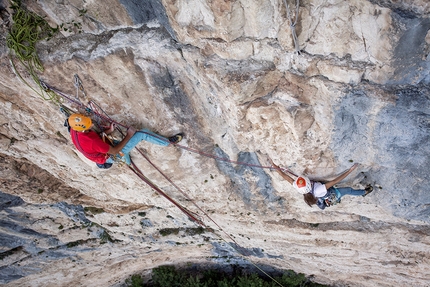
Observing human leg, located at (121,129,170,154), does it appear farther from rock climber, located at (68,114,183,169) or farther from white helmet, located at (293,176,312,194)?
white helmet, located at (293,176,312,194)

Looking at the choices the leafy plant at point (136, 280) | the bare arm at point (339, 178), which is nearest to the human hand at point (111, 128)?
the bare arm at point (339, 178)

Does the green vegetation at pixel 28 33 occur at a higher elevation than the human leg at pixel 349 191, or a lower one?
lower

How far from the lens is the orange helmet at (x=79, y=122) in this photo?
3920 mm

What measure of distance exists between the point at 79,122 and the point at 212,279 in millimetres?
9683

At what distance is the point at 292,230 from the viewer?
23.1ft

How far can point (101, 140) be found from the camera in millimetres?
4363

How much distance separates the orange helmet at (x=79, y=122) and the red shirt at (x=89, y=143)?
19 cm

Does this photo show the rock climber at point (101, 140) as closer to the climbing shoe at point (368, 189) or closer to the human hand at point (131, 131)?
the human hand at point (131, 131)

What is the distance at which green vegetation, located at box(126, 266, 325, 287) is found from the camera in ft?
35.6

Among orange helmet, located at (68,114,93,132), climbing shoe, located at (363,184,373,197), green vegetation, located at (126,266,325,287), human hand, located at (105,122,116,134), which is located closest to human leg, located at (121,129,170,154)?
human hand, located at (105,122,116,134)

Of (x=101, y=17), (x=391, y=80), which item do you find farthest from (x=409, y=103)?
(x=101, y=17)

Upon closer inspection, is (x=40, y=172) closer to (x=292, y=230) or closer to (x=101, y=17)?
(x=101, y=17)

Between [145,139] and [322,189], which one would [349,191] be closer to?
[322,189]

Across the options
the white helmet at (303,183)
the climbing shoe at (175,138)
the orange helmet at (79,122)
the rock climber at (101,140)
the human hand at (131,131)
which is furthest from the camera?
the climbing shoe at (175,138)
